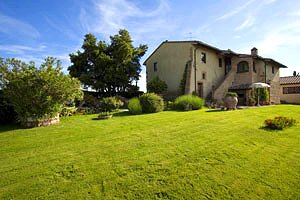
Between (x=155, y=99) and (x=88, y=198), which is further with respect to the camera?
(x=155, y=99)

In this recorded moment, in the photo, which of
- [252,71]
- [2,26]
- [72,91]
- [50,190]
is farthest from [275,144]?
[252,71]

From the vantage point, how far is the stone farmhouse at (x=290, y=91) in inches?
1065

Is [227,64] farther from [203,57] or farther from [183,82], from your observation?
[183,82]

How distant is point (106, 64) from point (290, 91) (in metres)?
30.6

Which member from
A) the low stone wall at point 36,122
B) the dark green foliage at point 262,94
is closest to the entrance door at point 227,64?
the dark green foliage at point 262,94

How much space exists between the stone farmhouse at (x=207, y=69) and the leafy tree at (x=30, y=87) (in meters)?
14.5

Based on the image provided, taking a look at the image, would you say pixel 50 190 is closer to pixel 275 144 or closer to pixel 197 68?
pixel 275 144

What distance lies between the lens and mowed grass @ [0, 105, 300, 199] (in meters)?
3.07

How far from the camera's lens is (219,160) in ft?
13.8

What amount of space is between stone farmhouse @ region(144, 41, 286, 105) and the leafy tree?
47.5 feet

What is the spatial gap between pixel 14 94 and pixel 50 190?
7.26 meters

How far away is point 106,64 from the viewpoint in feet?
70.3

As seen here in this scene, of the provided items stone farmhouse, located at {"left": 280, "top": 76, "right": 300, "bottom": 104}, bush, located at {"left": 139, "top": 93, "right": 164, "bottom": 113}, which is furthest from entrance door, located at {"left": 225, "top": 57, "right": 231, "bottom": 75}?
bush, located at {"left": 139, "top": 93, "right": 164, "bottom": 113}

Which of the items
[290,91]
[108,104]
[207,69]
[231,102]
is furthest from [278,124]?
[290,91]
